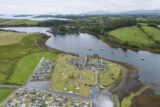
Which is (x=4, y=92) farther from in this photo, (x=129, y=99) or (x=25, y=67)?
(x=129, y=99)

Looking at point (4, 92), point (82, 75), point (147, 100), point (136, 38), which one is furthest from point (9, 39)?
point (136, 38)

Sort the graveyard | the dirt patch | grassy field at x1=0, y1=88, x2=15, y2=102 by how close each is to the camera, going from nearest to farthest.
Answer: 1. the dirt patch
2. grassy field at x1=0, y1=88, x2=15, y2=102
3. the graveyard

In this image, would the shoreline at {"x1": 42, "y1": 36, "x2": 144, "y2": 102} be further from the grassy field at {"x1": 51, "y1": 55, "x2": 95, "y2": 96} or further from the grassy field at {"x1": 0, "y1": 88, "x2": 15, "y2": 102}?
the grassy field at {"x1": 0, "y1": 88, "x2": 15, "y2": 102}

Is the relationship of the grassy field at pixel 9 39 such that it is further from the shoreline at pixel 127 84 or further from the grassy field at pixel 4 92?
the shoreline at pixel 127 84

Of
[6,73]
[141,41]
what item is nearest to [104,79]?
[6,73]

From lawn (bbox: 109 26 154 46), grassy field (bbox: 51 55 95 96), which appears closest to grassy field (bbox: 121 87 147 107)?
grassy field (bbox: 51 55 95 96)

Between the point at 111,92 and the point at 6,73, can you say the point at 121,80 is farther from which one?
the point at 6,73

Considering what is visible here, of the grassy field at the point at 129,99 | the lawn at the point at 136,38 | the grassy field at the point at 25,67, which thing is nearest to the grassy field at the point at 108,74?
the grassy field at the point at 129,99
